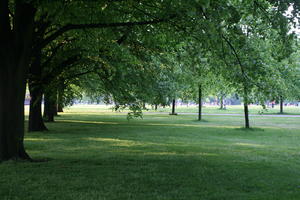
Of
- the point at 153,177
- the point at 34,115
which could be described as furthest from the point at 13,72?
the point at 34,115

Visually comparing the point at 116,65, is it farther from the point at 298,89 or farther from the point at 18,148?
the point at 298,89

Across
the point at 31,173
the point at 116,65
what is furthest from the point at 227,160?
the point at 116,65

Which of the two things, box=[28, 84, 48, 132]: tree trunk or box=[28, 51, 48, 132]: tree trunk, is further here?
box=[28, 84, 48, 132]: tree trunk

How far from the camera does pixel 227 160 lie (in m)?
10.2

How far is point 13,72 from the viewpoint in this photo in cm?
891

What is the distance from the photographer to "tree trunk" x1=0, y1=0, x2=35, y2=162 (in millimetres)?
8844

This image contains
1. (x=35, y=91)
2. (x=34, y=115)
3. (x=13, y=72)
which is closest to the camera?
(x=13, y=72)

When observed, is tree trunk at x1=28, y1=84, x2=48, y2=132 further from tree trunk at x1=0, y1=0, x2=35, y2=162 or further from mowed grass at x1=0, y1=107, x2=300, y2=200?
tree trunk at x1=0, y1=0, x2=35, y2=162

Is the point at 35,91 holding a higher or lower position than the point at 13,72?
lower

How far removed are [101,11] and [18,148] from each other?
13.8 ft

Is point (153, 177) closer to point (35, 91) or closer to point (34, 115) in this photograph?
point (35, 91)

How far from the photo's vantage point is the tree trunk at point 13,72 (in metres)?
8.84

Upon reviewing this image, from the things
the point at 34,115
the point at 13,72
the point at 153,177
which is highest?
the point at 13,72

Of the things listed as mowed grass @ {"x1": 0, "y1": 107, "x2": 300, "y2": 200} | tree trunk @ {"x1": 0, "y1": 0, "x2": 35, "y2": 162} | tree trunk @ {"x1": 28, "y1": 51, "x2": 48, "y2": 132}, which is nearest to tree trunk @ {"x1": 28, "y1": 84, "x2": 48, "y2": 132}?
tree trunk @ {"x1": 28, "y1": 51, "x2": 48, "y2": 132}
